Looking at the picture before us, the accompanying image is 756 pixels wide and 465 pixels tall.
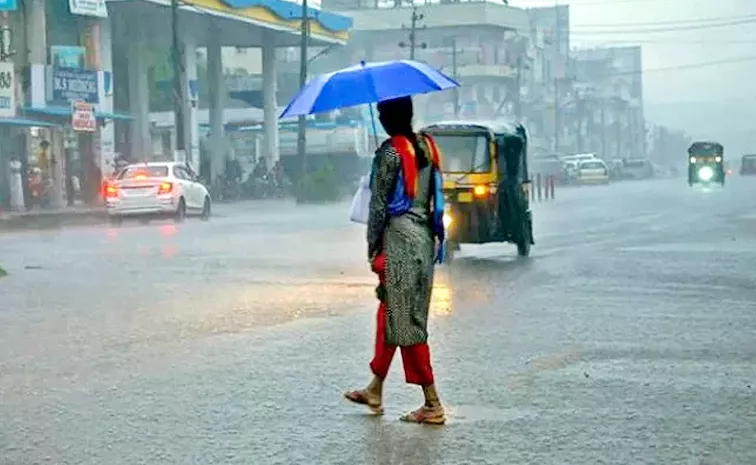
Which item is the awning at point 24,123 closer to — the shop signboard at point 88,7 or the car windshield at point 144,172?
the shop signboard at point 88,7

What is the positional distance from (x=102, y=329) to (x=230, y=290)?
3.41 metres

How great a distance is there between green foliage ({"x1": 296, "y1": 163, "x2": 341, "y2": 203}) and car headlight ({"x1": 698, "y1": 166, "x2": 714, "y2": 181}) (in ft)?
69.4

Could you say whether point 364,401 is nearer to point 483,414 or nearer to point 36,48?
point 483,414

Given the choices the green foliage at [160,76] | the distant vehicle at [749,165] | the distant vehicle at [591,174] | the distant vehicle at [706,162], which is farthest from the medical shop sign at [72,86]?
the distant vehicle at [749,165]

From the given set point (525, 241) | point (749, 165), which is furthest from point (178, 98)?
point (749, 165)

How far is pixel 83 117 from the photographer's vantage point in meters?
41.8

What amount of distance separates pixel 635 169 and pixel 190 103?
47.4 meters

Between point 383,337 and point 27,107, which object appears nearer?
point 383,337

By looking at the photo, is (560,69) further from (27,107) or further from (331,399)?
(331,399)

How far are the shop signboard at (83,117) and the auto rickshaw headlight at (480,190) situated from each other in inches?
931

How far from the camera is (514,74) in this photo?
118062mm

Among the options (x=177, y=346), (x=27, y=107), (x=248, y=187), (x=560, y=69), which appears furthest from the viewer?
(x=560, y=69)

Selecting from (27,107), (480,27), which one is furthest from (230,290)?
(480,27)

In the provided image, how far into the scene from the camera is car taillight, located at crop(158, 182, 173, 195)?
33.0 metres
